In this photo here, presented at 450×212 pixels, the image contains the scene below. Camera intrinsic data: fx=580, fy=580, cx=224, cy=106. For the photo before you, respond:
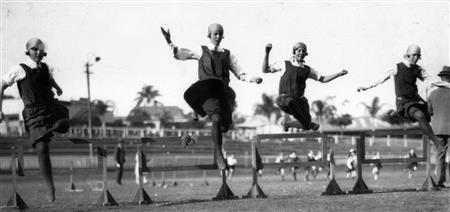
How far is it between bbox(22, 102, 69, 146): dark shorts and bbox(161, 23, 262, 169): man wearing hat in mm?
1892

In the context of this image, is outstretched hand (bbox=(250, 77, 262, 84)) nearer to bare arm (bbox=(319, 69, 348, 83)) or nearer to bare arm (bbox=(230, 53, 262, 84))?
bare arm (bbox=(230, 53, 262, 84))

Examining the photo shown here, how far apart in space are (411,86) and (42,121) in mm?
6092

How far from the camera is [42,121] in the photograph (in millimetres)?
A: 8281

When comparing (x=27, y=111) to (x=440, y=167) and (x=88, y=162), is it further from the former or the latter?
(x=88, y=162)

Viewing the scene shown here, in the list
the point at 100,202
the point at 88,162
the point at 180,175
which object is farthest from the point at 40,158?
the point at 180,175

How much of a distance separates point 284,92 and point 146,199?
3.10 m

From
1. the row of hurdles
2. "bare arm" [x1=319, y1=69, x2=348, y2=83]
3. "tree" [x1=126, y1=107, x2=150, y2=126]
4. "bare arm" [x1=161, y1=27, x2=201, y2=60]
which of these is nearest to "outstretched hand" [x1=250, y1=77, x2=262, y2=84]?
"bare arm" [x1=161, y1=27, x2=201, y2=60]

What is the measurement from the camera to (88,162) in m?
41.8

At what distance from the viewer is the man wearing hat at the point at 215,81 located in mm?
8219

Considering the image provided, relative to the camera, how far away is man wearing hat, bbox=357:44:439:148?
32.4ft

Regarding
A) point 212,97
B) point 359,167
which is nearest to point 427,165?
point 359,167

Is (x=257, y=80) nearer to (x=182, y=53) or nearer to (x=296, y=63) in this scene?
(x=182, y=53)

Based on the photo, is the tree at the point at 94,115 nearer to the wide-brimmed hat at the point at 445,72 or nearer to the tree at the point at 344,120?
the tree at the point at 344,120

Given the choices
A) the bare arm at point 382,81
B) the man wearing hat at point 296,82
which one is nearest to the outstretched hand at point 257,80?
the man wearing hat at point 296,82
